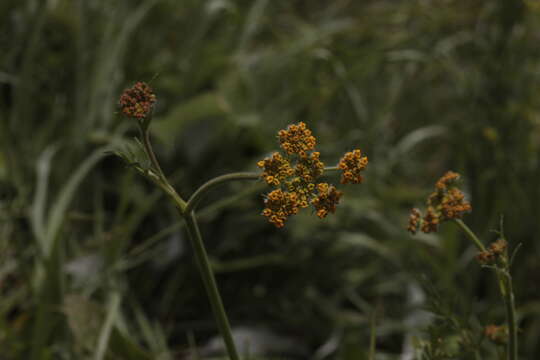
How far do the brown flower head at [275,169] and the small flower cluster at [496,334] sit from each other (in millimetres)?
344

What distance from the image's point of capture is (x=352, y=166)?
1.80 feet

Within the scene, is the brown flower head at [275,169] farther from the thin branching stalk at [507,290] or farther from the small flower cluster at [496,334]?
the small flower cluster at [496,334]

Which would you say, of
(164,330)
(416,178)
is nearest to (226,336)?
(164,330)

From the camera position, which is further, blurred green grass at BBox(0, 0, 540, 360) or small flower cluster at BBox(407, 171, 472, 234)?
blurred green grass at BBox(0, 0, 540, 360)

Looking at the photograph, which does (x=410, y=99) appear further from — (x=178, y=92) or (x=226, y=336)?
(x=226, y=336)

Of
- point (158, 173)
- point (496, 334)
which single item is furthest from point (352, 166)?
point (496, 334)

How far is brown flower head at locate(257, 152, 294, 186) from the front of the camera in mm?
542

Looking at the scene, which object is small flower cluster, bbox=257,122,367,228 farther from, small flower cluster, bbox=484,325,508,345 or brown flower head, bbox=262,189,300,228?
small flower cluster, bbox=484,325,508,345

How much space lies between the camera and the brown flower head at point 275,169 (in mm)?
542

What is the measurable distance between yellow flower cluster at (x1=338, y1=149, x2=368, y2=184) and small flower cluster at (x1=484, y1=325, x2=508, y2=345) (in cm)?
30

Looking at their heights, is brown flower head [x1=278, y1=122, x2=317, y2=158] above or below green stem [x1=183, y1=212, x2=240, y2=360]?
above

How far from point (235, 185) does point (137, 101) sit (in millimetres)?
1184

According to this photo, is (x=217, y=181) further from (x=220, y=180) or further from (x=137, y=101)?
(x=137, y=101)

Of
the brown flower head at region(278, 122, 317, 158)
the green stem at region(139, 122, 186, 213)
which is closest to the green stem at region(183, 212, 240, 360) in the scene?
the green stem at region(139, 122, 186, 213)
